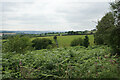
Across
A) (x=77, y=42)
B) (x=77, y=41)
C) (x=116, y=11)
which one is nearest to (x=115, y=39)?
(x=116, y=11)

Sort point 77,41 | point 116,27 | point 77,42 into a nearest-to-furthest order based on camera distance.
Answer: point 116,27, point 77,41, point 77,42

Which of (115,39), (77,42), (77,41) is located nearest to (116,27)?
(115,39)

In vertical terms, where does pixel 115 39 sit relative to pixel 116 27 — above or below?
below

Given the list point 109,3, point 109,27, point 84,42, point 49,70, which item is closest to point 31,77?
point 49,70

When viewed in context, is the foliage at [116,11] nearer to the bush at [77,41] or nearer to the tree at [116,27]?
the tree at [116,27]

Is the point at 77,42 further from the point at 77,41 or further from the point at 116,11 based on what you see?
the point at 116,11

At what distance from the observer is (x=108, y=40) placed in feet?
14.3

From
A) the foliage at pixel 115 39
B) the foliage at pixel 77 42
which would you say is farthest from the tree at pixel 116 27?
the foliage at pixel 77 42

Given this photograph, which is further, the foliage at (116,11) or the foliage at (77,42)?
the foliage at (77,42)

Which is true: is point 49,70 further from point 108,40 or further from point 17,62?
point 108,40

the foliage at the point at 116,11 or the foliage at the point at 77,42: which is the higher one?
the foliage at the point at 116,11

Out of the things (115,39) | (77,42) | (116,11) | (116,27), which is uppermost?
(116,11)

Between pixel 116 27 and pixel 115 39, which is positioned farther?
pixel 115 39

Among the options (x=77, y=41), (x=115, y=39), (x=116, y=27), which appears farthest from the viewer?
(x=77, y=41)
